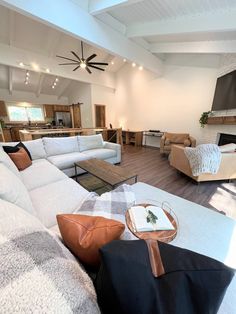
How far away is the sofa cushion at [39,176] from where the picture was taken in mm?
1877

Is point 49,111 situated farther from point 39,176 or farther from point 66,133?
point 39,176

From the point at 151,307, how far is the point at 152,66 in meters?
5.83

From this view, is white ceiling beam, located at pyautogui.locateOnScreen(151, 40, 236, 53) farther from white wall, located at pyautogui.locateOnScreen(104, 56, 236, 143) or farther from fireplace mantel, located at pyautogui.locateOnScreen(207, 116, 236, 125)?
fireplace mantel, located at pyautogui.locateOnScreen(207, 116, 236, 125)

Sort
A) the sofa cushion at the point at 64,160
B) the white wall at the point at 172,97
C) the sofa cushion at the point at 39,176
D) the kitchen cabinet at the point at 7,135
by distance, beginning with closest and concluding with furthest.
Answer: the sofa cushion at the point at 39,176 < the sofa cushion at the point at 64,160 < the white wall at the point at 172,97 < the kitchen cabinet at the point at 7,135

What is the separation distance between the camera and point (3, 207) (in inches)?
26.8

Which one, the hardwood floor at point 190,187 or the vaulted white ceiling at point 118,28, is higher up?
the vaulted white ceiling at point 118,28

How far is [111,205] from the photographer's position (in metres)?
1.34

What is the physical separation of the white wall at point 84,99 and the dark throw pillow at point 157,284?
729 centimetres

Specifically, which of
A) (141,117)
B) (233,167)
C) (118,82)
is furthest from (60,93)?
(233,167)

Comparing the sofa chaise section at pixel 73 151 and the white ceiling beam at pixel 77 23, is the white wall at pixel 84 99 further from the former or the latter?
the sofa chaise section at pixel 73 151

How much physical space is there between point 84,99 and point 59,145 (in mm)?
5038

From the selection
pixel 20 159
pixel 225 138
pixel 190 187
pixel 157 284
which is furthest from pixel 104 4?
pixel 225 138

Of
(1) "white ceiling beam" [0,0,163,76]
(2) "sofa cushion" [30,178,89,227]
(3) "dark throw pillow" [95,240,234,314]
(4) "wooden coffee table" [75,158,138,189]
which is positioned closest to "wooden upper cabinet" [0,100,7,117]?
(1) "white ceiling beam" [0,0,163,76]

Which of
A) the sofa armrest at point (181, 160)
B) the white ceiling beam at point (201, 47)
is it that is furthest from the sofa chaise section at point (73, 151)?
the white ceiling beam at point (201, 47)
